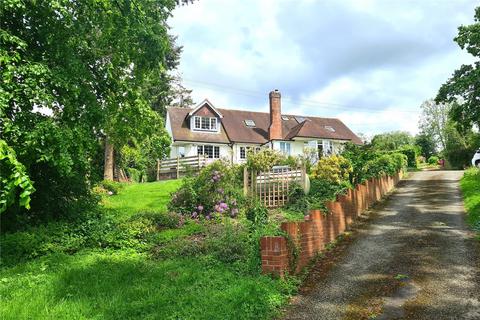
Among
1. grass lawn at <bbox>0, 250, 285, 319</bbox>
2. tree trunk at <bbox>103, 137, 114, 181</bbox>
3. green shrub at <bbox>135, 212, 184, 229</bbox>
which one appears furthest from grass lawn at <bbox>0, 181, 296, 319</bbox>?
tree trunk at <bbox>103, 137, 114, 181</bbox>

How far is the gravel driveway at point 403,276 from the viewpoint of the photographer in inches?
276

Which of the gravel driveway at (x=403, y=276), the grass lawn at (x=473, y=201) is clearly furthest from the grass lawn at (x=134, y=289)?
the grass lawn at (x=473, y=201)

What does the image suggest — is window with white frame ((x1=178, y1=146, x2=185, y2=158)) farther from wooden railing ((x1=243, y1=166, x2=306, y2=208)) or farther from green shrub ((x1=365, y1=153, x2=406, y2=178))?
wooden railing ((x1=243, y1=166, x2=306, y2=208))

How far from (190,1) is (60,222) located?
9727mm

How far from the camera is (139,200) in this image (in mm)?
17844

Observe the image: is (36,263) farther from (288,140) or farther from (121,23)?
(288,140)

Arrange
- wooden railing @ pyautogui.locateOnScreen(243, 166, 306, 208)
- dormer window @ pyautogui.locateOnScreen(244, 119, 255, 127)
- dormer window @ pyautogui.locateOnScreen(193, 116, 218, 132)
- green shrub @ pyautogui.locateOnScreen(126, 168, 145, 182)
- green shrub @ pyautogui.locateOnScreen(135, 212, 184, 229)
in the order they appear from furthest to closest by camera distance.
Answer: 1. dormer window @ pyautogui.locateOnScreen(244, 119, 255, 127)
2. dormer window @ pyautogui.locateOnScreen(193, 116, 218, 132)
3. green shrub @ pyautogui.locateOnScreen(126, 168, 145, 182)
4. wooden railing @ pyautogui.locateOnScreen(243, 166, 306, 208)
5. green shrub @ pyautogui.locateOnScreen(135, 212, 184, 229)

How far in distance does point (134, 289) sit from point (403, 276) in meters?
5.29

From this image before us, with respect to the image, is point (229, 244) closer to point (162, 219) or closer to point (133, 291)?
point (133, 291)

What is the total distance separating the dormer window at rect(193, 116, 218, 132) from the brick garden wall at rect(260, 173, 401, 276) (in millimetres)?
25298

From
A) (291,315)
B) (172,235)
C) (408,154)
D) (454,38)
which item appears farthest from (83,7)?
(408,154)

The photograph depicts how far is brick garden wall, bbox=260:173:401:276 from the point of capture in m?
8.32

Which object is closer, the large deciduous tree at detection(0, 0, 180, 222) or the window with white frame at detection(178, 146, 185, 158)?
the large deciduous tree at detection(0, 0, 180, 222)

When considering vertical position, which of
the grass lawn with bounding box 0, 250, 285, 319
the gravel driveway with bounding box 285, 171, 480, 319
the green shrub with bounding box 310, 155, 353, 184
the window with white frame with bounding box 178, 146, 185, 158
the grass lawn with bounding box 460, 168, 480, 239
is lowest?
the gravel driveway with bounding box 285, 171, 480, 319
